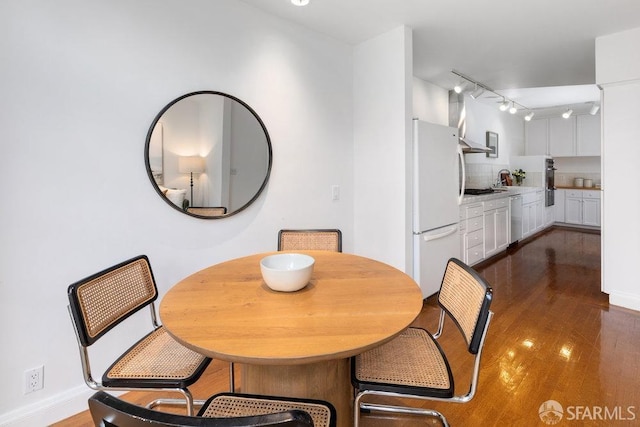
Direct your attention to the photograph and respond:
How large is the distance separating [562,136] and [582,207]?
1530 mm

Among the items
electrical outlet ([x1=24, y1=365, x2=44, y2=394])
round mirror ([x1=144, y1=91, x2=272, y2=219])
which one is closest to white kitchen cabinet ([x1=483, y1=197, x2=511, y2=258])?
round mirror ([x1=144, y1=91, x2=272, y2=219])

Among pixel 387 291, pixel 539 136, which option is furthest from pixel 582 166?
pixel 387 291

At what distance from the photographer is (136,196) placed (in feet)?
6.20

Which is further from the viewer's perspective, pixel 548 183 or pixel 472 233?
pixel 548 183

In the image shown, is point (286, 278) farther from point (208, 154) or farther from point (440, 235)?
point (440, 235)

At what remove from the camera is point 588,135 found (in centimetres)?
673

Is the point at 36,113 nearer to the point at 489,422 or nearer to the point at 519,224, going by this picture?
the point at 489,422

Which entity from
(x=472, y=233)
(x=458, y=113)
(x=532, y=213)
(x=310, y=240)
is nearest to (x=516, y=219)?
(x=532, y=213)

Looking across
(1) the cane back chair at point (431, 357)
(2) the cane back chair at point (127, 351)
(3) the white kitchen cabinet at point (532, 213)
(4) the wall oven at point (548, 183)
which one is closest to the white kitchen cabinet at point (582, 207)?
(4) the wall oven at point (548, 183)

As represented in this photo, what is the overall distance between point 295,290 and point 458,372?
136 cm

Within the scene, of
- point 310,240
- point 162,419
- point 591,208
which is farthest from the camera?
point 591,208

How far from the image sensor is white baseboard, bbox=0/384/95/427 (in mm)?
1561

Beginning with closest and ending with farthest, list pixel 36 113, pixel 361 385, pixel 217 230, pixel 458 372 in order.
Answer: pixel 361 385
pixel 36 113
pixel 458 372
pixel 217 230

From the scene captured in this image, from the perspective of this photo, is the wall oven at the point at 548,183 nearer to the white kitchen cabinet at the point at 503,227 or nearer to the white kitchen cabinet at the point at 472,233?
the white kitchen cabinet at the point at 503,227
